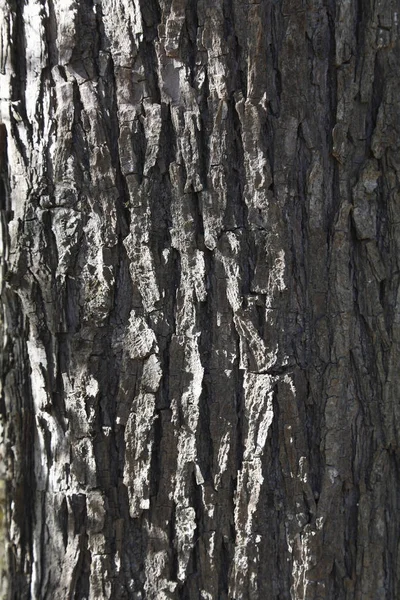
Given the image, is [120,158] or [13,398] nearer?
[120,158]

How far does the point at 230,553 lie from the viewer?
151cm

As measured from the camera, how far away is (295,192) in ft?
4.91

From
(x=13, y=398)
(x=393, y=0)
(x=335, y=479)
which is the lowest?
(x=335, y=479)

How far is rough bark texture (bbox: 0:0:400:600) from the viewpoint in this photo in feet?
4.86

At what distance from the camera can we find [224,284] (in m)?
1.50

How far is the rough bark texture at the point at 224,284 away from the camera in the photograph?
4.86ft

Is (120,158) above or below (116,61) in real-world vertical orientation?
below

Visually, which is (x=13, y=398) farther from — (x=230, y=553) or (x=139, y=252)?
(x=230, y=553)

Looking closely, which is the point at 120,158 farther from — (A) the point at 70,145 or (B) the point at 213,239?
(B) the point at 213,239

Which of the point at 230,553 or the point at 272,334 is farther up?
the point at 272,334

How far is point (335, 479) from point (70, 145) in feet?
3.30

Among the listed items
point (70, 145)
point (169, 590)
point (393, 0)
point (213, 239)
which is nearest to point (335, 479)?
point (169, 590)

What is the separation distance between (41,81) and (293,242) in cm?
73

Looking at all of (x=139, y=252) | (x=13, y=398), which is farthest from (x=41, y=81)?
(x=13, y=398)
